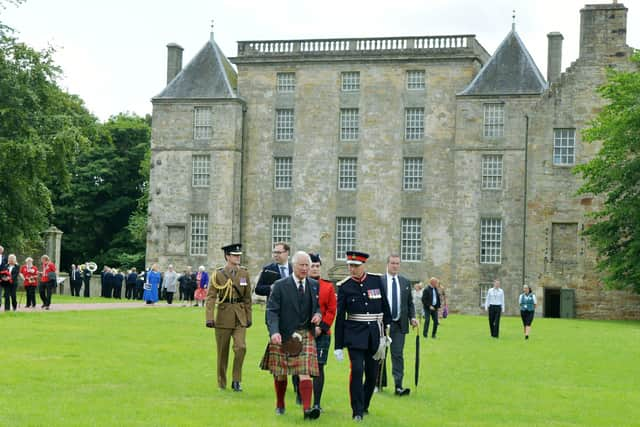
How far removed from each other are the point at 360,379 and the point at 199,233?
160ft

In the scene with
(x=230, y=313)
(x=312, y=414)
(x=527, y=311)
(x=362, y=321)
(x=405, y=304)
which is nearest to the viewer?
(x=312, y=414)

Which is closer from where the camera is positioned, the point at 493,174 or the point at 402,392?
the point at 402,392

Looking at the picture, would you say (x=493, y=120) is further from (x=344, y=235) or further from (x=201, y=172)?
(x=201, y=172)

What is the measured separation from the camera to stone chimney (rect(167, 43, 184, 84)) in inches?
2618

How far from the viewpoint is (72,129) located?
53375 millimetres

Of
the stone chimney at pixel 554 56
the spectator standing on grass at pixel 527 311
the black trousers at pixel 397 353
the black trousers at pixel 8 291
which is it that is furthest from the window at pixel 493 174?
the black trousers at pixel 397 353

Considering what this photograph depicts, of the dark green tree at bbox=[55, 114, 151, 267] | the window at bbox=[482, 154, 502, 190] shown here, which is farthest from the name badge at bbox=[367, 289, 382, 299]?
the dark green tree at bbox=[55, 114, 151, 267]

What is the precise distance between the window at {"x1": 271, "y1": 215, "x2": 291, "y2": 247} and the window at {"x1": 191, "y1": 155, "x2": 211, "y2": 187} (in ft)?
14.0

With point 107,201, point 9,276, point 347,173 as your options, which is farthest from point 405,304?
point 107,201

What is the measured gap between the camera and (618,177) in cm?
5103

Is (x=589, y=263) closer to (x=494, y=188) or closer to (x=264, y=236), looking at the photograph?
(x=494, y=188)

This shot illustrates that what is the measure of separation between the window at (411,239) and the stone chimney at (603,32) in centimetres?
1201

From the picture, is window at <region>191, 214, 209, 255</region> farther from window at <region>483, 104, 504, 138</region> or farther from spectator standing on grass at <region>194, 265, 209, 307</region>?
window at <region>483, 104, 504, 138</region>

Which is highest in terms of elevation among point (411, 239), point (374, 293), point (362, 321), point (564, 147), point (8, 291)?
point (564, 147)
